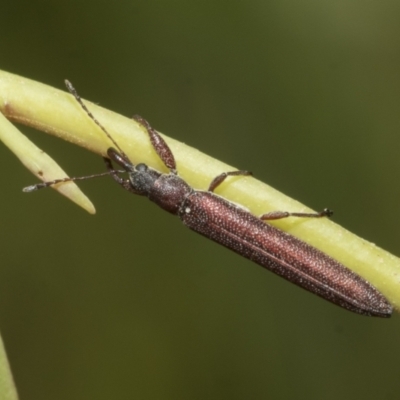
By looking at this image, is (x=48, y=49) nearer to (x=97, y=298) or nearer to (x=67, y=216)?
(x=67, y=216)

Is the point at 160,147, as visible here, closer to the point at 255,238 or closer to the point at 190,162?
the point at 190,162

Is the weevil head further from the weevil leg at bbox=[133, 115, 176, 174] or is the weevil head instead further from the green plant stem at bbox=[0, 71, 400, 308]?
the green plant stem at bbox=[0, 71, 400, 308]

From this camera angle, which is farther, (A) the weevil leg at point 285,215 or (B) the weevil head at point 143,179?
(B) the weevil head at point 143,179

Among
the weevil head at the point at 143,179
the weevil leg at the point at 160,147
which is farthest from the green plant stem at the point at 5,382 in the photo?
the weevil head at the point at 143,179

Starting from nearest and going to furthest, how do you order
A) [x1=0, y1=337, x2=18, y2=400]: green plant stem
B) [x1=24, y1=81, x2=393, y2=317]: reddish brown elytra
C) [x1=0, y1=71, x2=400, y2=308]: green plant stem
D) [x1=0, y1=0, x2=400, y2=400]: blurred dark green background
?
[x1=0, y1=337, x2=18, y2=400]: green plant stem
[x1=0, y1=71, x2=400, y2=308]: green plant stem
[x1=24, y1=81, x2=393, y2=317]: reddish brown elytra
[x1=0, y1=0, x2=400, y2=400]: blurred dark green background

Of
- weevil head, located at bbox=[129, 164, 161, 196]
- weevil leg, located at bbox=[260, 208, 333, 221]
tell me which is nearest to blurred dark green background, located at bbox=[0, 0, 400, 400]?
weevil head, located at bbox=[129, 164, 161, 196]

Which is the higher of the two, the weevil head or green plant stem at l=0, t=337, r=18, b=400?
the weevil head

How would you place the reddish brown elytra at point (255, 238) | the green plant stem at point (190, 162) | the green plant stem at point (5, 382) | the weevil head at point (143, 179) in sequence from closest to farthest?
the green plant stem at point (5, 382) < the green plant stem at point (190, 162) < the reddish brown elytra at point (255, 238) < the weevil head at point (143, 179)

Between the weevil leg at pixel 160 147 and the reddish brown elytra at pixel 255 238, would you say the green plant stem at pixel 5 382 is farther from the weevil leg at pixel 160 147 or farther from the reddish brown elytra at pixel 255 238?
the reddish brown elytra at pixel 255 238
